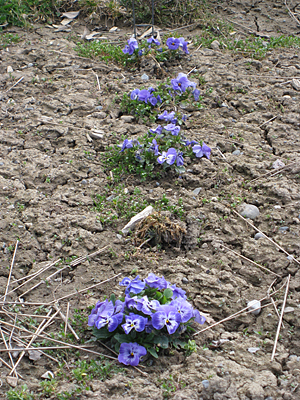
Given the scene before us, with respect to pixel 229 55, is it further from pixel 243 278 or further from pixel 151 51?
pixel 243 278

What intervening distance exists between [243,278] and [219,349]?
0.52m

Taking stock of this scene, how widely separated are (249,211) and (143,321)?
4.15 ft

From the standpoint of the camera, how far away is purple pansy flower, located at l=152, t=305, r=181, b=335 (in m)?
1.93

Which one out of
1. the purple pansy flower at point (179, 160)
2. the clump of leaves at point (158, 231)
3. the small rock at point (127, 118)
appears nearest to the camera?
the clump of leaves at point (158, 231)

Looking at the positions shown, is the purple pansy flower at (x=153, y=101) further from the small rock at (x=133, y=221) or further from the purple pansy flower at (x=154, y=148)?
the small rock at (x=133, y=221)

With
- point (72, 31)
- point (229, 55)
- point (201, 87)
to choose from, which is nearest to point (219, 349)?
point (201, 87)

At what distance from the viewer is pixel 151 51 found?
4578 mm

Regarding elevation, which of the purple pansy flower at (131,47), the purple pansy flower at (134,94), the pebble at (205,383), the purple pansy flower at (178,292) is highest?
the purple pansy flower at (131,47)

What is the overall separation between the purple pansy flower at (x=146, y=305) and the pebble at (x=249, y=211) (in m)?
1.11

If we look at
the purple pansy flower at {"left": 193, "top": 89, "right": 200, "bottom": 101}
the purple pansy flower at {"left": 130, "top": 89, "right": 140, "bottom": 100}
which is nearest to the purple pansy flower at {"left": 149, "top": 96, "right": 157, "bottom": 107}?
the purple pansy flower at {"left": 130, "top": 89, "right": 140, "bottom": 100}

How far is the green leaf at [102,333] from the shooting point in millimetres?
2023

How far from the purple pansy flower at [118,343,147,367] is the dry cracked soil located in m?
0.05

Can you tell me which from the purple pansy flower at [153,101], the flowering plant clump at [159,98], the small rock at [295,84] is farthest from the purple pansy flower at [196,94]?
the small rock at [295,84]

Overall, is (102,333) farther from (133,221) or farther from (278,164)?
(278,164)
